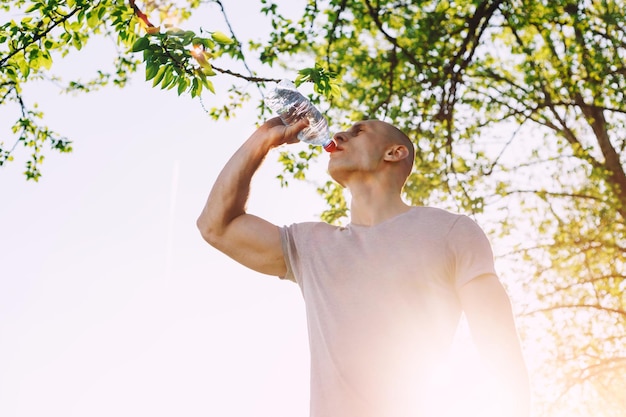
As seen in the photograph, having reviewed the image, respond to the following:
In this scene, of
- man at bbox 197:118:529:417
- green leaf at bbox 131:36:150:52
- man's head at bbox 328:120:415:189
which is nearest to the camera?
man at bbox 197:118:529:417

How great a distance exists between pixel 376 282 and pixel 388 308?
117 mm

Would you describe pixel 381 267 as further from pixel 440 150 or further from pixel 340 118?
pixel 340 118

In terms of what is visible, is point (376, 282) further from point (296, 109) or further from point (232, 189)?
point (296, 109)

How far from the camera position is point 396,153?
3051 millimetres

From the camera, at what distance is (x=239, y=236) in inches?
111

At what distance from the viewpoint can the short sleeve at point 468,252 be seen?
2.39 m

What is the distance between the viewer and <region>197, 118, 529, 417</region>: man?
90.4 inches

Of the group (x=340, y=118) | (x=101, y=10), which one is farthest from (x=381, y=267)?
(x=340, y=118)

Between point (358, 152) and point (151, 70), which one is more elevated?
point (151, 70)

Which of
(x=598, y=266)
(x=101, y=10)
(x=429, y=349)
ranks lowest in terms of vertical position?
(x=429, y=349)

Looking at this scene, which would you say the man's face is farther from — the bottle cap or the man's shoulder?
the man's shoulder

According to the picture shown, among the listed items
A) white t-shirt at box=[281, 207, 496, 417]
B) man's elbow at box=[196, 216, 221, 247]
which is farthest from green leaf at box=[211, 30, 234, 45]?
white t-shirt at box=[281, 207, 496, 417]

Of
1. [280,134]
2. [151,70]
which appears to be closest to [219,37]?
[151,70]

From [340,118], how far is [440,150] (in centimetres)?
196
